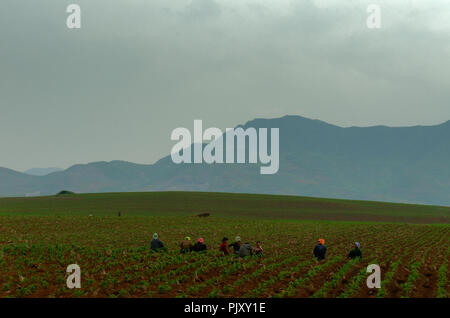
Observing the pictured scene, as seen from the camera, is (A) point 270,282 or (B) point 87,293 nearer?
(B) point 87,293

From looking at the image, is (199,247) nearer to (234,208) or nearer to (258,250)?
(258,250)

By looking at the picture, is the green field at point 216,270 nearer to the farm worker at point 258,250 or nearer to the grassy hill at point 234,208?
the farm worker at point 258,250

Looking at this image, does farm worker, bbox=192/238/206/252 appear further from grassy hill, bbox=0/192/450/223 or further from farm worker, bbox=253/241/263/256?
grassy hill, bbox=0/192/450/223

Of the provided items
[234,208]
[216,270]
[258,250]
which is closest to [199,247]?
[258,250]

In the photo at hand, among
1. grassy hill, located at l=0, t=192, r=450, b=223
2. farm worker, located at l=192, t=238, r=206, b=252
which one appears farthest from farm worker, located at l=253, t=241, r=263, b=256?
grassy hill, located at l=0, t=192, r=450, b=223

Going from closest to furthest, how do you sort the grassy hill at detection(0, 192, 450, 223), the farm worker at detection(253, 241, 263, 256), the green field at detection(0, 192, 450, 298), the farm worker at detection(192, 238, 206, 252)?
the green field at detection(0, 192, 450, 298) < the farm worker at detection(253, 241, 263, 256) < the farm worker at detection(192, 238, 206, 252) < the grassy hill at detection(0, 192, 450, 223)

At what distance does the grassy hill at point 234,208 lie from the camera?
112688 mm

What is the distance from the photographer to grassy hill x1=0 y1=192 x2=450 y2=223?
112688 millimetres

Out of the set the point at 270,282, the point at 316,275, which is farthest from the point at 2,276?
the point at 316,275

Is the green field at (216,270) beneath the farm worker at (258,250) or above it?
beneath

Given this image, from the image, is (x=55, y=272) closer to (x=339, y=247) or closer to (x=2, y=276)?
(x=2, y=276)

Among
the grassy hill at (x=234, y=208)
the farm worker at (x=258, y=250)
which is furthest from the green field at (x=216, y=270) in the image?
the grassy hill at (x=234, y=208)

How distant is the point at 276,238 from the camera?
5269cm
